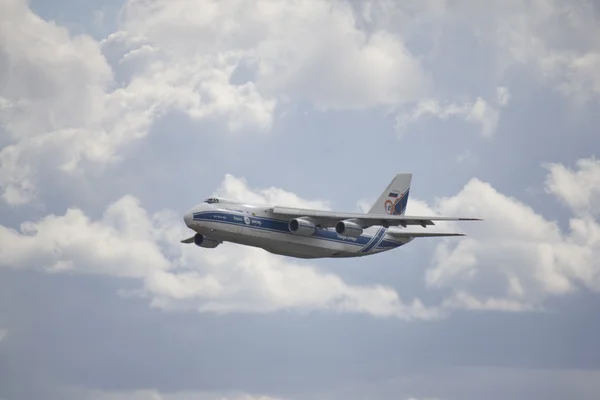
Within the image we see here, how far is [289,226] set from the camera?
208 feet

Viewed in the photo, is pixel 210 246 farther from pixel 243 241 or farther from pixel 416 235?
pixel 416 235

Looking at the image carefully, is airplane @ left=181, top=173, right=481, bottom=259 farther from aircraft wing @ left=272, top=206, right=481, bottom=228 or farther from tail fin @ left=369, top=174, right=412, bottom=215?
tail fin @ left=369, top=174, right=412, bottom=215

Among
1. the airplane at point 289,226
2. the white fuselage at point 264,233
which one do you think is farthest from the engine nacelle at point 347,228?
the white fuselage at point 264,233

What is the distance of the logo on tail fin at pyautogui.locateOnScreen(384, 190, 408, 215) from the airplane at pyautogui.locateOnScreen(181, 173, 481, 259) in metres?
4.76

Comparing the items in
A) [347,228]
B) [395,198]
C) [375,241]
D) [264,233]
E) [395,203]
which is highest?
[395,198]

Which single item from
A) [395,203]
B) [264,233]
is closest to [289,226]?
[264,233]

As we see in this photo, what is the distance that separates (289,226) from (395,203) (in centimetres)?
1201

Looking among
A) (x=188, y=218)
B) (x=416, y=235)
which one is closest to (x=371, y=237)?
(x=416, y=235)

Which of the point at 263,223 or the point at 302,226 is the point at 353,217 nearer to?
the point at 302,226

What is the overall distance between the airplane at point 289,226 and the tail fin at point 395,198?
4.62 meters

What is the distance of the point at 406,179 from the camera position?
7338 cm

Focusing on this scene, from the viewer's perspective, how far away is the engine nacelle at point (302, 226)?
207 ft

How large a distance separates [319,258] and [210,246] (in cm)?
736

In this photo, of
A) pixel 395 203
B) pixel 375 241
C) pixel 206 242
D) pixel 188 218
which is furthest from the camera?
pixel 395 203
